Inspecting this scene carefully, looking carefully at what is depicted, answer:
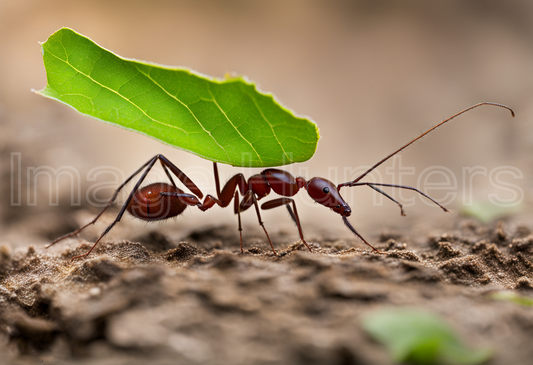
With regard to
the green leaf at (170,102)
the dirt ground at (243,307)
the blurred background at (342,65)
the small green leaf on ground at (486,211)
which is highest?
the blurred background at (342,65)

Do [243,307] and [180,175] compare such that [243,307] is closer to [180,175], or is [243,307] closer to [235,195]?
[235,195]

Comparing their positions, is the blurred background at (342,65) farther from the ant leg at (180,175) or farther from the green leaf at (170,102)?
the green leaf at (170,102)

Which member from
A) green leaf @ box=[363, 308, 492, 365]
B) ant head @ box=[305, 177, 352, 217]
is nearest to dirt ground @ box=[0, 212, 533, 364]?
green leaf @ box=[363, 308, 492, 365]

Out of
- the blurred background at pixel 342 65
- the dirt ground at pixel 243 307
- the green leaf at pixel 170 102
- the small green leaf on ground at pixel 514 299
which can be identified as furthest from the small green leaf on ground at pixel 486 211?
the blurred background at pixel 342 65

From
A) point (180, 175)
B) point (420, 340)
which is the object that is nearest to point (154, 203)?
point (180, 175)

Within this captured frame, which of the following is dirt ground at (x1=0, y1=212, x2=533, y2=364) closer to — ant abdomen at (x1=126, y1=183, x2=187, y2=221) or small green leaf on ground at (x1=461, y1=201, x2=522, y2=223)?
ant abdomen at (x1=126, y1=183, x2=187, y2=221)
